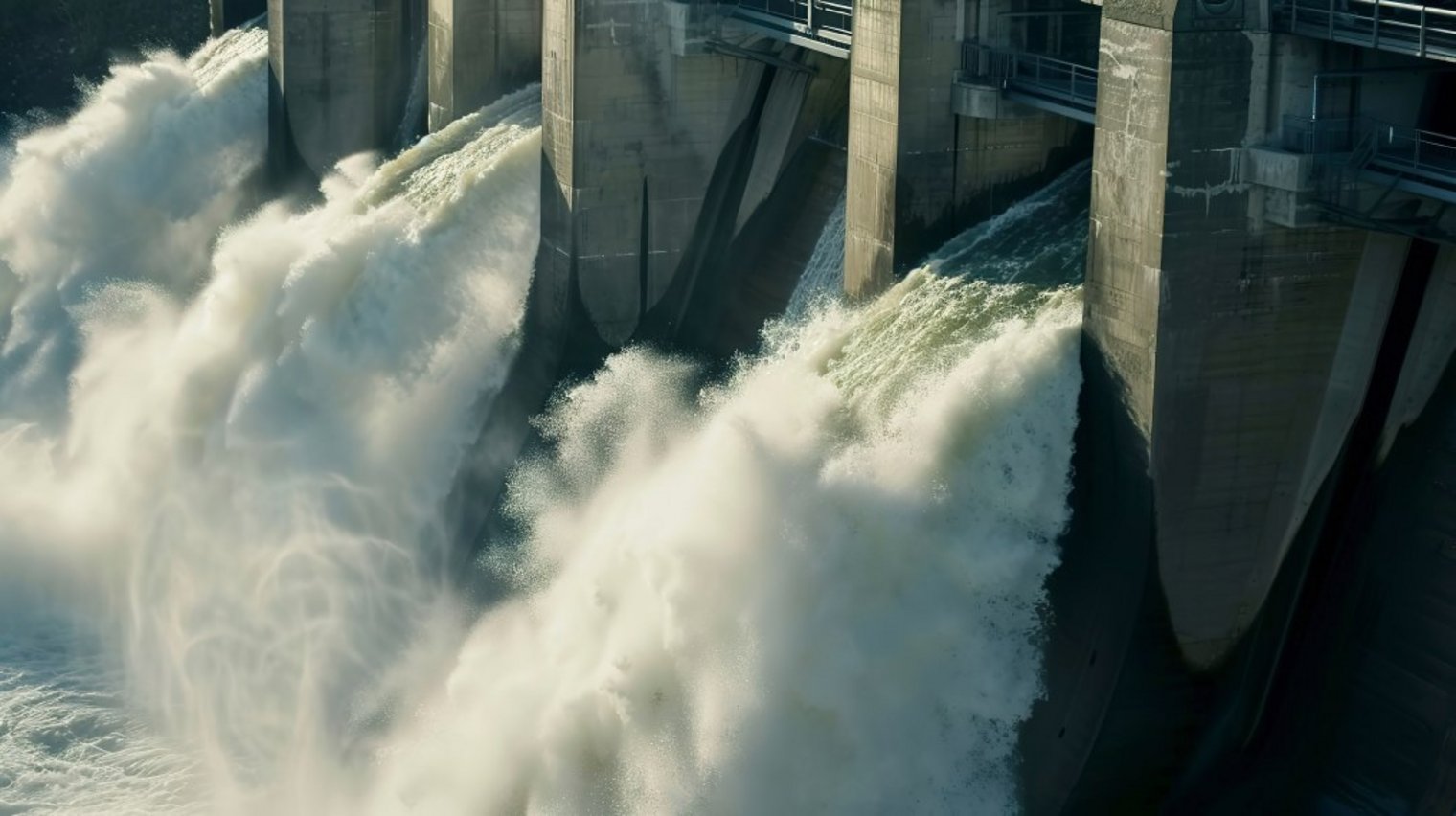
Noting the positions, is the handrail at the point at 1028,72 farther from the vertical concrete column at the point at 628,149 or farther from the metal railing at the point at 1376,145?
the vertical concrete column at the point at 628,149

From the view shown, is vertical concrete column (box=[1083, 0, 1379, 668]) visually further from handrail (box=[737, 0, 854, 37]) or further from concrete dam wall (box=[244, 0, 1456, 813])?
handrail (box=[737, 0, 854, 37])

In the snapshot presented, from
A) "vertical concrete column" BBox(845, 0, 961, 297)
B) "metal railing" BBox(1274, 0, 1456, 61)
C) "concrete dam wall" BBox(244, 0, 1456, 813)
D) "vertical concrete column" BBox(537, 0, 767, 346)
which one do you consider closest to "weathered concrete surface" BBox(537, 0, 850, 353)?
"vertical concrete column" BBox(537, 0, 767, 346)

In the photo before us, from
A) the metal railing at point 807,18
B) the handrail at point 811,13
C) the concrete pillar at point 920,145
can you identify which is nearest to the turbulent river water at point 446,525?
the concrete pillar at point 920,145

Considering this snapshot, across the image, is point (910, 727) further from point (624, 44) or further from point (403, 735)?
point (624, 44)

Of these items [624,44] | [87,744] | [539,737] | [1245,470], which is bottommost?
[87,744]

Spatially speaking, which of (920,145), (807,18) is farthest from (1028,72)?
(807,18)

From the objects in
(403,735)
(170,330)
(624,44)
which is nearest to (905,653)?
(403,735)
